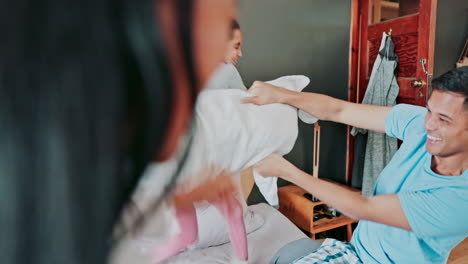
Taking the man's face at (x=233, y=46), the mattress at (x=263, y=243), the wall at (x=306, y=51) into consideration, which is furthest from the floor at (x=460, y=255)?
the man's face at (x=233, y=46)

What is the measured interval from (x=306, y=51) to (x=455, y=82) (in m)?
1.08

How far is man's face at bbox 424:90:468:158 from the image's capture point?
822 millimetres

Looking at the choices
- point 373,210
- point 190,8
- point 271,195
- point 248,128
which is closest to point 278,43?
point 373,210

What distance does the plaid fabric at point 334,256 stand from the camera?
1079mm

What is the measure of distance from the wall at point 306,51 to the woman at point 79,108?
1.48 m

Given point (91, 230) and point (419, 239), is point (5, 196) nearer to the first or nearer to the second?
point (91, 230)

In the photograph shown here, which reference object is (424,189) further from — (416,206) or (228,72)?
(228,72)

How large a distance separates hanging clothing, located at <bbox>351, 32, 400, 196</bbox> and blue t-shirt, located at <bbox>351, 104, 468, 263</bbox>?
0.80m

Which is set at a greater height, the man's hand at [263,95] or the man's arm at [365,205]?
the man's hand at [263,95]

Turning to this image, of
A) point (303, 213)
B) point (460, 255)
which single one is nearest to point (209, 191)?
point (303, 213)

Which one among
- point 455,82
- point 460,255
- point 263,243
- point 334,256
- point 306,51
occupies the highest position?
point 306,51

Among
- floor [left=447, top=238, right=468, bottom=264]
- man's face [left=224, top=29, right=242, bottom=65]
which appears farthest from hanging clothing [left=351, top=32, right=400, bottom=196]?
man's face [left=224, top=29, right=242, bottom=65]

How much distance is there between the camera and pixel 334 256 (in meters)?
1.09

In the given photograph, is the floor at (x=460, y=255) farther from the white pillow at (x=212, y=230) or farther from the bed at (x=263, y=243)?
the white pillow at (x=212, y=230)
